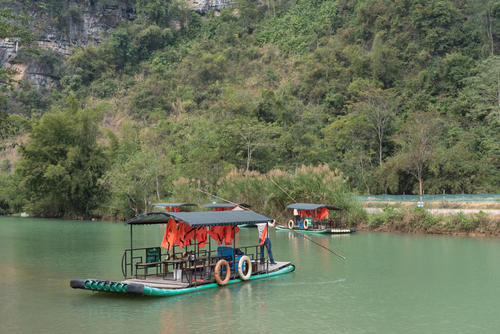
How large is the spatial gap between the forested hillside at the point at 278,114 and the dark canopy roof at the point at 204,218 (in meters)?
17.5

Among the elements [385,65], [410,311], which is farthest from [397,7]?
[410,311]

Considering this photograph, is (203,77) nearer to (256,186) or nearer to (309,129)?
(309,129)

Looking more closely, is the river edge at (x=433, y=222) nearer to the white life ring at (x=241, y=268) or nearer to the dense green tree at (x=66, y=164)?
the white life ring at (x=241, y=268)

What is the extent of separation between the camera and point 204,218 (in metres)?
14.6

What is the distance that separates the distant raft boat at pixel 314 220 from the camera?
3027 centimetres

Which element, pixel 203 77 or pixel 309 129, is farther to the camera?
pixel 203 77

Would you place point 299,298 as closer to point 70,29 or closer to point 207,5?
point 70,29

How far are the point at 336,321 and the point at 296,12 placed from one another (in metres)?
71.9

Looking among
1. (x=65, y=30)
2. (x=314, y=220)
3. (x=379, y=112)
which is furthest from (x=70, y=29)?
(x=314, y=220)

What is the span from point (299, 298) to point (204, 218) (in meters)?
3.22

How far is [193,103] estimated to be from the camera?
217 feet

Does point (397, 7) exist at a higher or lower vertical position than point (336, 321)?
higher

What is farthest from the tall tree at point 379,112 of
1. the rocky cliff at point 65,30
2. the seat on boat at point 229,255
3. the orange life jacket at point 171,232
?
the rocky cliff at point 65,30

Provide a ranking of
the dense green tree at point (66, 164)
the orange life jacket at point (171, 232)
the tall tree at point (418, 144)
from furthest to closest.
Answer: the dense green tree at point (66, 164) → the tall tree at point (418, 144) → the orange life jacket at point (171, 232)
